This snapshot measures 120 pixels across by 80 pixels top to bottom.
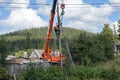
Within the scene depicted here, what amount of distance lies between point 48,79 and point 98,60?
75.9ft

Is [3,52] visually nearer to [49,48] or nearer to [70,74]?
[49,48]

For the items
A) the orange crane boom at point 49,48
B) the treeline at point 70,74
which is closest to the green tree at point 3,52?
the orange crane boom at point 49,48

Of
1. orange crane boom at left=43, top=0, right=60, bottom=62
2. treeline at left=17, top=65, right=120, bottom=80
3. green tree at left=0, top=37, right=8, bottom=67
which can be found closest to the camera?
treeline at left=17, top=65, right=120, bottom=80

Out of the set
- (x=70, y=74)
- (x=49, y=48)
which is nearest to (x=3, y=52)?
(x=49, y=48)

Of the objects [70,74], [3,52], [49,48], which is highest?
[49,48]

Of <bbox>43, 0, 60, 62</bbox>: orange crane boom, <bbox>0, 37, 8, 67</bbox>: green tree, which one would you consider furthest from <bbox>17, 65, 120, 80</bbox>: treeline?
<bbox>0, 37, 8, 67</bbox>: green tree

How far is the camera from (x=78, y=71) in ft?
115

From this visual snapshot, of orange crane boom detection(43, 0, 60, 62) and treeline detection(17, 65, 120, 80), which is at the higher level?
orange crane boom detection(43, 0, 60, 62)

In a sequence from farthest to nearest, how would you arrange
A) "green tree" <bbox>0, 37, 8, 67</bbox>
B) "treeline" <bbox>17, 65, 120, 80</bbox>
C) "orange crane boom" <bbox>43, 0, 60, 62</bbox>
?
"green tree" <bbox>0, 37, 8, 67</bbox>
"orange crane boom" <bbox>43, 0, 60, 62</bbox>
"treeline" <bbox>17, 65, 120, 80</bbox>

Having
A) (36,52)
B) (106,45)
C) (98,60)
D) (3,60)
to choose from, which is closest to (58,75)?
(3,60)

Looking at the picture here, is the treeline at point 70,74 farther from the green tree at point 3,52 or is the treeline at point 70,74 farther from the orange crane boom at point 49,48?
the green tree at point 3,52

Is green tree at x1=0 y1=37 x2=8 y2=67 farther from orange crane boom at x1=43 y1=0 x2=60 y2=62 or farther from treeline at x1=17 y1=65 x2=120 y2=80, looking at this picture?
treeline at x1=17 y1=65 x2=120 y2=80

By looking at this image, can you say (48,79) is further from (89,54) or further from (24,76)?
(89,54)

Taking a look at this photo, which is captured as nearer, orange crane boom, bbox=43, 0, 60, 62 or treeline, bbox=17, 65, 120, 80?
treeline, bbox=17, 65, 120, 80
